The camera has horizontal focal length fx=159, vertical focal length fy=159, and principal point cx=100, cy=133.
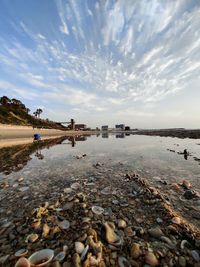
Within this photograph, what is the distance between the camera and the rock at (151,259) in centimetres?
215

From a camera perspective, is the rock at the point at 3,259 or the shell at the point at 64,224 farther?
the shell at the point at 64,224

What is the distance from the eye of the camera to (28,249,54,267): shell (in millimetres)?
2142

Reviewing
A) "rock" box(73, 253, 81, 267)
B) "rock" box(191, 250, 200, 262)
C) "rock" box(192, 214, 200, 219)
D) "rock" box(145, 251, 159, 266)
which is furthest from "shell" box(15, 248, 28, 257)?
"rock" box(192, 214, 200, 219)

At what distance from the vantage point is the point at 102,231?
285 cm

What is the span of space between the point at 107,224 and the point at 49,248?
1.09m

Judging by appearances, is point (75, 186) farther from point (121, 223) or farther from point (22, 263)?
point (22, 263)

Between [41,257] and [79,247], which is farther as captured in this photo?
[79,247]

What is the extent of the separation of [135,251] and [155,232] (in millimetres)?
643

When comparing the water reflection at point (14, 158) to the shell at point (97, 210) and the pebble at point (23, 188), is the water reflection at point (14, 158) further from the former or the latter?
the shell at point (97, 210)

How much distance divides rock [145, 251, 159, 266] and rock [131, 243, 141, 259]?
0.12 meters

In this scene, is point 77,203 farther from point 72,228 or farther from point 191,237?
point 191,237

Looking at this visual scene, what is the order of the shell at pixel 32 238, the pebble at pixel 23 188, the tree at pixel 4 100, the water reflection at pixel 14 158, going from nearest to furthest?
the shell at pixel 32 238
the pebble at pixel 23 188
the water reflection at pixel 14 158
the tree at pixel 4 100

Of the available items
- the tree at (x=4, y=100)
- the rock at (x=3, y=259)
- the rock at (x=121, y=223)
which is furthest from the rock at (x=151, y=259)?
the tree at (x=4, y=100)

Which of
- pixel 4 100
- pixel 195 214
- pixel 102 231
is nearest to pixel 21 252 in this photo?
pixel 102 231
